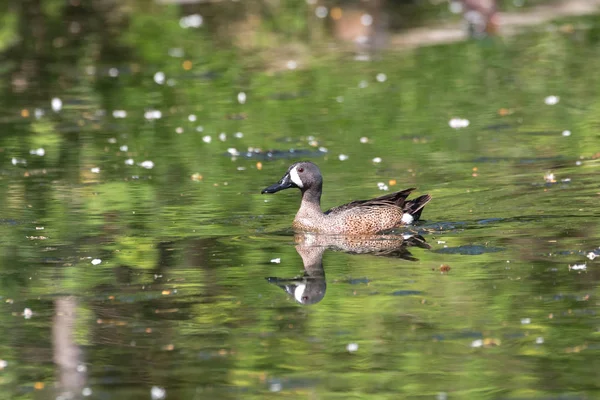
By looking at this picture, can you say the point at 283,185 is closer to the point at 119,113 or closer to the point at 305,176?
the point at 305,176

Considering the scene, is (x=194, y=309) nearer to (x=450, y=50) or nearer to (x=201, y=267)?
(x=201, y=267)

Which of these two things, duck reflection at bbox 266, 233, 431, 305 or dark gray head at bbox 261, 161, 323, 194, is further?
dark gray head at bbox 261, 161, 323, 194

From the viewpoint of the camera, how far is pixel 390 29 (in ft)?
92.2

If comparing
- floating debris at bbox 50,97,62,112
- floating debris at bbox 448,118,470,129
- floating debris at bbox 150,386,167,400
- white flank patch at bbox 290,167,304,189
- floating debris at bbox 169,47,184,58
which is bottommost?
floating debris at bbox 169,47,184,58

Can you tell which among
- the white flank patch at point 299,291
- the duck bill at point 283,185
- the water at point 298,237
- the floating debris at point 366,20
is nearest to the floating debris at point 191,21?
the floating debris at point 366,20

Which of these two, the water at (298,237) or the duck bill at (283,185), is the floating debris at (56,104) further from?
the duck bill at (283,185)

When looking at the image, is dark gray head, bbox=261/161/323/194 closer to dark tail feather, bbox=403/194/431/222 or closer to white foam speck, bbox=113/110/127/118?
dark tail feather, bbox=403/194/431/222

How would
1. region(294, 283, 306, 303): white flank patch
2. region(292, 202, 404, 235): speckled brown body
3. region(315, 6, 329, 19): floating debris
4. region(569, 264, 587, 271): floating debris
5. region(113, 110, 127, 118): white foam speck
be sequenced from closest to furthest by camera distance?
region(294, 283, 306, 303): white flank patch < region(569, 264, 587, 271): floating debris < region(292, 202, 404, 235): speckled brown body < region(113, 110, 127, 118): white foam speck < region(315, 6, 329, 19): floating debris

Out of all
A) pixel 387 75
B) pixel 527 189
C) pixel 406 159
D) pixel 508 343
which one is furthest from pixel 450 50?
pixel 508 343

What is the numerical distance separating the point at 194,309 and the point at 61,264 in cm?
218

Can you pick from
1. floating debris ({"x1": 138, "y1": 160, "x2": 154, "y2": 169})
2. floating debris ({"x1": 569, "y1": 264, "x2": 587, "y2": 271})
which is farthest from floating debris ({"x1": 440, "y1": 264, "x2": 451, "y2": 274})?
floating debris ({"x1": 138, "y1": 160, "x2": 154, "y2": 169})

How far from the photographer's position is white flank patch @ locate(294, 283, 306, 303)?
10148mm

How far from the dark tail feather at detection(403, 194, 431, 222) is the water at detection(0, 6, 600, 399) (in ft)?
0.64

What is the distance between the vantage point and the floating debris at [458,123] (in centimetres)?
1825
